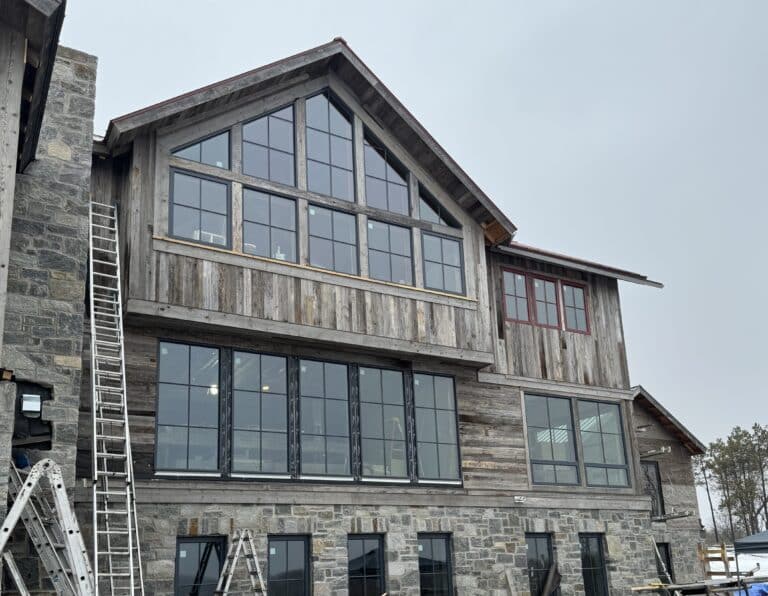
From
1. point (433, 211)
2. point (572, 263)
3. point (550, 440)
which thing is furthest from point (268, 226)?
point (550, 440)

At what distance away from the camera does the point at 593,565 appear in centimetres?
1797

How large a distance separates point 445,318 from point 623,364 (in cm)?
510

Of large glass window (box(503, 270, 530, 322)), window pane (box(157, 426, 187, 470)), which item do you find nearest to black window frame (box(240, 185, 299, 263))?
window pane (box(157, 426, 187, 470))

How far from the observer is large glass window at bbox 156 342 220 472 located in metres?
13.9

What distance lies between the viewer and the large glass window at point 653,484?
2306 centimetres

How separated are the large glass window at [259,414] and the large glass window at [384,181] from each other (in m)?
3.78

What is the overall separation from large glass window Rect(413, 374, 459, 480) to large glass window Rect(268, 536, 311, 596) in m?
2.75

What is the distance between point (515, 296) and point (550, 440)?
2.97 metres

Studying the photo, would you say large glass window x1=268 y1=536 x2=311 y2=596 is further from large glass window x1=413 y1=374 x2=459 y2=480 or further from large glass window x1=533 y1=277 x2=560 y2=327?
large glass window x1=533 y1=277 x2=560 y2=327

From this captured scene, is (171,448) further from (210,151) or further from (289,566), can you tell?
(210,151)

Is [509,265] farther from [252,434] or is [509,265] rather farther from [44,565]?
[44,565]

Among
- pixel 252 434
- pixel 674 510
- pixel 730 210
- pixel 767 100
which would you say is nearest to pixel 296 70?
pixel 252 434

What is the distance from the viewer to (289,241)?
15.7 metres

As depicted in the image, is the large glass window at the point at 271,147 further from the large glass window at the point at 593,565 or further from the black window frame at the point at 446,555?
the large glass window at the point at 593,565
